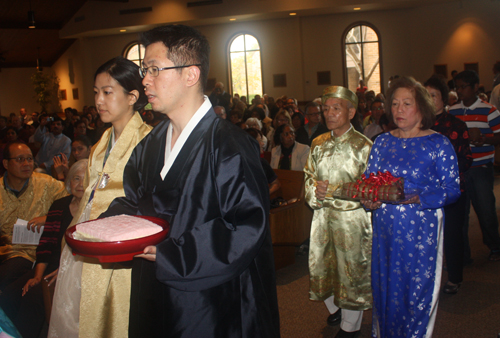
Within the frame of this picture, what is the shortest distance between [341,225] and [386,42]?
13439 mm

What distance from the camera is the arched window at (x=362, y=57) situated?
48.4ft

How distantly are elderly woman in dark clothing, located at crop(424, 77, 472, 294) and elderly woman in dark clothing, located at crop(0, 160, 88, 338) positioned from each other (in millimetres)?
2479

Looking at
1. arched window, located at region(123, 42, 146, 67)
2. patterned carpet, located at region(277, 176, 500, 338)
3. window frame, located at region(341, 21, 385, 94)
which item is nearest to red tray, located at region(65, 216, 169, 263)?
patterned carpet, located at region(277, 176, 500, 338)

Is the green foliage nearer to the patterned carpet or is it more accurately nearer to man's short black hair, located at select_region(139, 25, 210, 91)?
the patterned carpet

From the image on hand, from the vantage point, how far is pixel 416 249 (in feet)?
7.43

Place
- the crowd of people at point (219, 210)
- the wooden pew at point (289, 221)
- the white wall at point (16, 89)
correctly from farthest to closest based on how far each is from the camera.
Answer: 1. the white wall at point (16, 89)
2. the wooden pew at point (289, 221)
3. the crowd of people at point (219, 210)

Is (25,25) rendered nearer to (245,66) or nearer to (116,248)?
(245,66)

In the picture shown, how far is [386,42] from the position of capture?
1466 centimetres

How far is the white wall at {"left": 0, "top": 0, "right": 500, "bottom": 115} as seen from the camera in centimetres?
1373

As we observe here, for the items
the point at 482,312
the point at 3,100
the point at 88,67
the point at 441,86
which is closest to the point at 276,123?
the point at 441,86

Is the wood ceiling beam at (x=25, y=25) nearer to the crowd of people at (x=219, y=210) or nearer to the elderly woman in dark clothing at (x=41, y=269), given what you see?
the crowd of people at (x=219, y=210)

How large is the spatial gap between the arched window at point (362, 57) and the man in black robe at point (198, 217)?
14.0 meters

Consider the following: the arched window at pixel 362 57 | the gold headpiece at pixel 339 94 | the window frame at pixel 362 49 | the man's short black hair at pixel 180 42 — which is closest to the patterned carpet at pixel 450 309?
the gold headpiece at pixel 339 94

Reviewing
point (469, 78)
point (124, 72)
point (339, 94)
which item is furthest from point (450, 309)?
point (124, 72)
